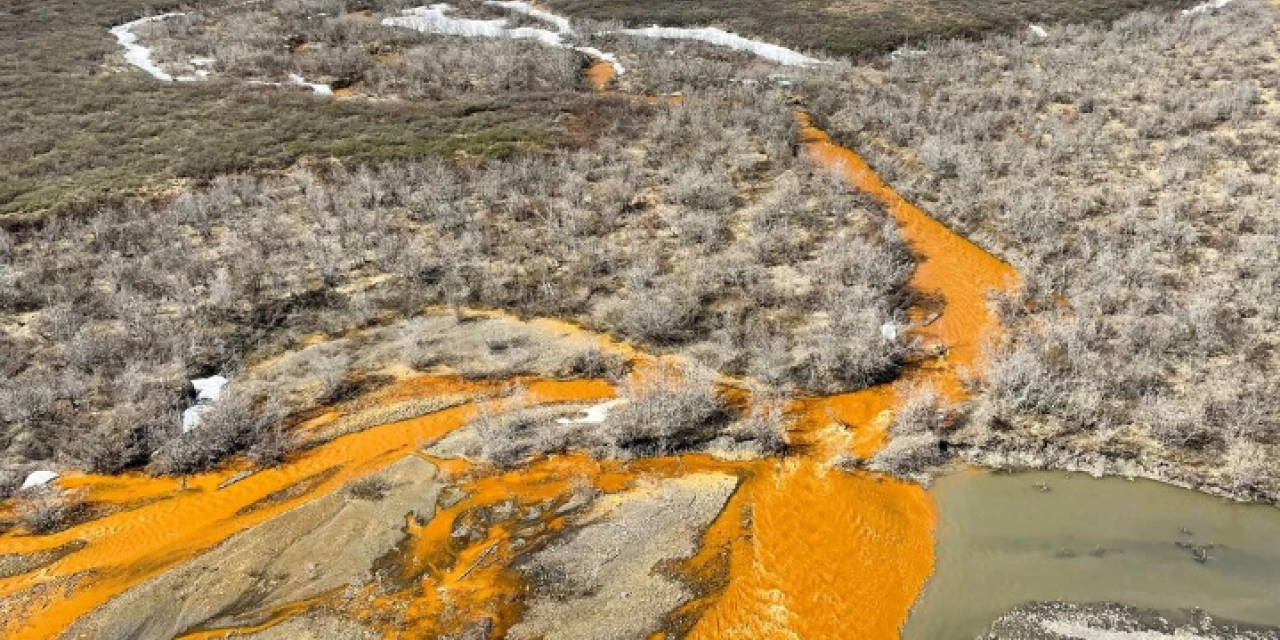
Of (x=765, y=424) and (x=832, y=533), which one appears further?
(x=765, y=424)

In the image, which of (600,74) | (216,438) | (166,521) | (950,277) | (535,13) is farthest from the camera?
(535,13)

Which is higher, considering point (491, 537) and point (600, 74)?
point (600, 74)

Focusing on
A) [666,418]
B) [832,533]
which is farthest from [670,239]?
[832,533]

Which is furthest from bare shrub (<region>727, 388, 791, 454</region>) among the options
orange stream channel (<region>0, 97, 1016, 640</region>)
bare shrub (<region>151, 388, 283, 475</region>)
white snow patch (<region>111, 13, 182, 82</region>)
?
white snow patch (<region>111, 13, 182, 82</region>)

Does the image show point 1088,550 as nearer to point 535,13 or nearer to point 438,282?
point 438,282

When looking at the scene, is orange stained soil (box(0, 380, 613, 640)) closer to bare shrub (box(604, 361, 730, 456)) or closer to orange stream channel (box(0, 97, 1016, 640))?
orange stream channel (box(0, 97, 1016, 640))

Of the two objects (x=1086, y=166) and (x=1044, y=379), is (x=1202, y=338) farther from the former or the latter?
(x=1086, y=166)

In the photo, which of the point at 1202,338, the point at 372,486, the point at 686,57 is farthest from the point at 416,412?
the point at 686,57
